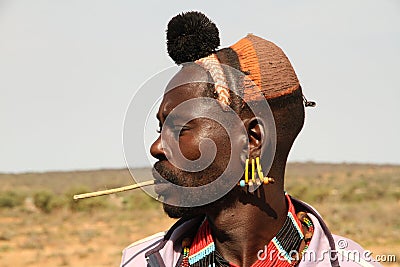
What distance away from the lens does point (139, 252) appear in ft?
12.2

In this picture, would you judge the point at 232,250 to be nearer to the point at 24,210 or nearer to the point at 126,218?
the point at 126,218

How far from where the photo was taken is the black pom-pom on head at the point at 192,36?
3232 millimetres

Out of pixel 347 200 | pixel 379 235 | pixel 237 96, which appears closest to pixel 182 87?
pixel 237 96

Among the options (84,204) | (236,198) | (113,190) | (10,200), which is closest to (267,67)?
(236,198)

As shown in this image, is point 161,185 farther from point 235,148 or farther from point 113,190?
point 235,148

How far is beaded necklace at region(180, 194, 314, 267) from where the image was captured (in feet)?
10.8

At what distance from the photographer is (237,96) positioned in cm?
315

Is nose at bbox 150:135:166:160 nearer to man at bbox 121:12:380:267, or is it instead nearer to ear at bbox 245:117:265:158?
man at bbox 121:12:380:267

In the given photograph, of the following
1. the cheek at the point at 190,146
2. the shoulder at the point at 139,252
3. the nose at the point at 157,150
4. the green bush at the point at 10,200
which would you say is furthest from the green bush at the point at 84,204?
the cheek at the point at 190,146

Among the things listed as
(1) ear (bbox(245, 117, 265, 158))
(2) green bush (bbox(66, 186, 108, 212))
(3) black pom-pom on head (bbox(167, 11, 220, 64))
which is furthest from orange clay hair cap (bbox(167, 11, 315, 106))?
(2) green bush (bbox(66, 186, 108, 212))

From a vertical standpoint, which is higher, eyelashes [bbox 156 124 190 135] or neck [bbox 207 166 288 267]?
eyelashes [bbox 156 124 190 135]

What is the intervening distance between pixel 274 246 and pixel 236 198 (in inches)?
11.2

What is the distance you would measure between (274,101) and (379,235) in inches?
709

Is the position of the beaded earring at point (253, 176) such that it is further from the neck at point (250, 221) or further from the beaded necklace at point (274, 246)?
the beaded necklace at point (274, 246)
